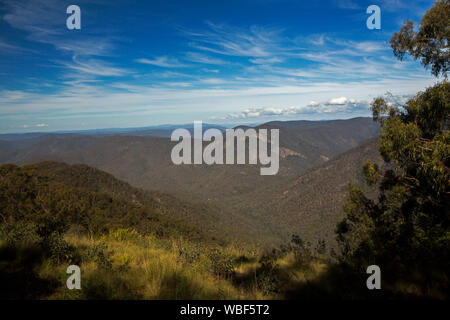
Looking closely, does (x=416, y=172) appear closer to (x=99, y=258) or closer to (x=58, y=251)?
(x=99, y=258)

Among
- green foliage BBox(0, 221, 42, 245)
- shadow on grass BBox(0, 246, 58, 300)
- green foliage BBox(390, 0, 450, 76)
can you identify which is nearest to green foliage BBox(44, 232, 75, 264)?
shadow on grass BBox(0, 246, 58, 300)

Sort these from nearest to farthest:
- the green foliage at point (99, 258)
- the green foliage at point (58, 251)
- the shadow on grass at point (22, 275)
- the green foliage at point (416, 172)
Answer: the shadow on grass at point (22, 275) → the green foliage at point (99, 258) → the green foliage at point (58, 251) → the green foliage at point (416, 172)

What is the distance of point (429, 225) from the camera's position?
8.40m

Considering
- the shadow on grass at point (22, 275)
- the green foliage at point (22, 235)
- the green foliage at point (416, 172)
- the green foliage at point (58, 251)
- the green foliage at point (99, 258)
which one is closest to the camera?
the shadow on grass at point (22, 275)

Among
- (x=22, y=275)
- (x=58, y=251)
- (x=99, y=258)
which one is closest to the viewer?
(x=22, y=275)

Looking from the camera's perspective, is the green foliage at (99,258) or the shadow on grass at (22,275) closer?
the shadow on grass at (22,275)

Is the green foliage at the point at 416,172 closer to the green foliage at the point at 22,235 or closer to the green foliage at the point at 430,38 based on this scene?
the green foliage at the point at 430,38

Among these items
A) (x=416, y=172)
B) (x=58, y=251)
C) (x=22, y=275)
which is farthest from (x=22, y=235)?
(x=416, y=172)

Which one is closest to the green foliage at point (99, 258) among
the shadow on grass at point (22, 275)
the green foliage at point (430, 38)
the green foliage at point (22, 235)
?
the shadow on grass at point (22, 275)

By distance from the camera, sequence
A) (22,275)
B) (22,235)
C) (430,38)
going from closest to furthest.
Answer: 1. (22,275)
2. (22,235)
3. (430,38)
